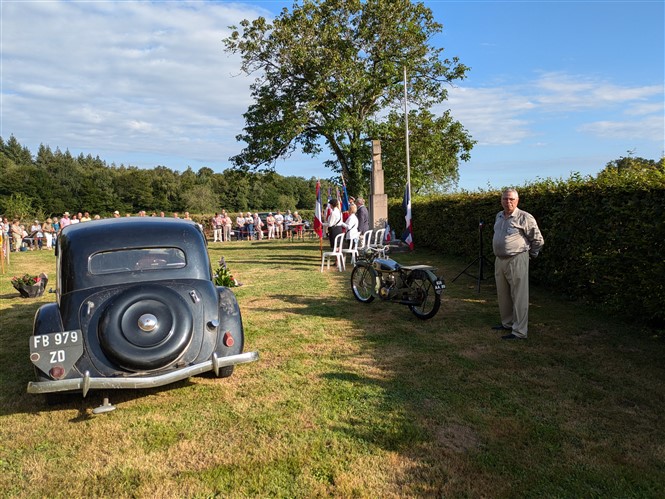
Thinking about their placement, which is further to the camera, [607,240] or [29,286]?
[29,286]

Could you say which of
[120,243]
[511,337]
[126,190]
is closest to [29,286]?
[120,243]

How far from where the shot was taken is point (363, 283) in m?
8.10

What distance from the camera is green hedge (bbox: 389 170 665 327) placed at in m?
5.42

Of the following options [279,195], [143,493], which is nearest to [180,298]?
[143,493]

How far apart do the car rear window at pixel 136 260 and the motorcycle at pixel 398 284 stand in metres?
3.47

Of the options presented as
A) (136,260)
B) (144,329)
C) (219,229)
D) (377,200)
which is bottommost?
(144,329)

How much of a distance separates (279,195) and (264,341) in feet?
281

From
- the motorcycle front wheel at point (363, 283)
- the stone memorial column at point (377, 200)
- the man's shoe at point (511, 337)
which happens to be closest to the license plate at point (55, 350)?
the man's shoe at point (511, 337)

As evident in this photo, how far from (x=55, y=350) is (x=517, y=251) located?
5012 millimetres

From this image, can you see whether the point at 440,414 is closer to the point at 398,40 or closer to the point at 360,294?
the point at 360,294

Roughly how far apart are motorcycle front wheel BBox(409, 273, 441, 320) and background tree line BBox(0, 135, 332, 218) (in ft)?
206

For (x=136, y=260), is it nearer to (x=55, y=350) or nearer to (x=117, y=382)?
(x=55, y=350)

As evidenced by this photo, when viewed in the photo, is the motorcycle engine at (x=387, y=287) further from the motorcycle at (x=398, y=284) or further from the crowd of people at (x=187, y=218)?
the crowd of people at (x=187, y=218)

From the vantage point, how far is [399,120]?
85.7ft
